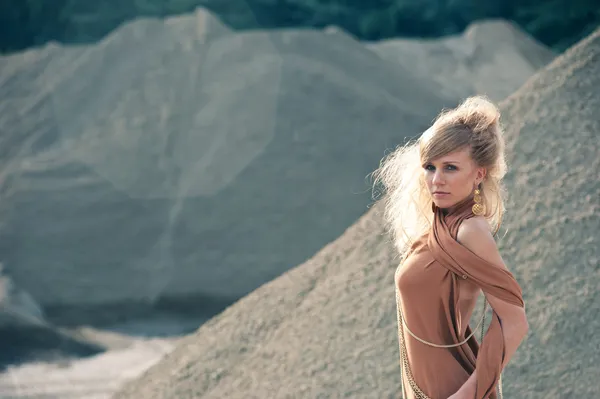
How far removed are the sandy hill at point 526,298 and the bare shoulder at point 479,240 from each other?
1.84 m

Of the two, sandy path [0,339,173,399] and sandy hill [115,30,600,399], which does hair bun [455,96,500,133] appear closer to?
sandy hill [115,30,600,399]

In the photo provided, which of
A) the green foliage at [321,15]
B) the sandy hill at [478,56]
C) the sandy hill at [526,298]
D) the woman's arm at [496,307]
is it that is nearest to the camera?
the woman's arm at [496,307]

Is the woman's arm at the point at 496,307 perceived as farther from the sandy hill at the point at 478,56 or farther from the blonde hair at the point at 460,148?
the sandy hill at the point at 478,56

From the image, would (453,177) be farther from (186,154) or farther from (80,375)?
(186,154)

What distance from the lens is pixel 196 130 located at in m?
10.9

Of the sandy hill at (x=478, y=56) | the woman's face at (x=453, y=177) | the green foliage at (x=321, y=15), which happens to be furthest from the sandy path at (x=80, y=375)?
the sandy hill at (x=478, y=56)

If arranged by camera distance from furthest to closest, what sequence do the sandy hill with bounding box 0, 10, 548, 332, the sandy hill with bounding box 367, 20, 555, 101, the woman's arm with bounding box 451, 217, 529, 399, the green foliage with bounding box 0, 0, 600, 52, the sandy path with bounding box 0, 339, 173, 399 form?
the sandy hill with bounding box 367, 20, 555, 101
the green foliage with bounding box 0, 0, 600, 52
the sandy hill with bounding box 0, 10, 548, 332
the sandy path with bounding box 0, 339, 173, 399
the woman's arm with bounding box 451, 217, 529, 399

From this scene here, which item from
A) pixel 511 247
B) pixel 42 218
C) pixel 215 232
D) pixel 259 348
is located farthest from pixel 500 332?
pixel 42 218

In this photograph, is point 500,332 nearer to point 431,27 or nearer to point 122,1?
point 122,1

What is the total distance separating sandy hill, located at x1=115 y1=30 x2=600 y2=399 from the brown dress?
5.58ft

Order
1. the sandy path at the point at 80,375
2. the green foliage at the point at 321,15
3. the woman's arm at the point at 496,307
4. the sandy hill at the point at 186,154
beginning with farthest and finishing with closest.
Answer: the green foliage at the point at 321,15 < the sandy hill at the point at 186,154 < the sandy path at the point at 80,375 < the woman's arm at the point at 496,307

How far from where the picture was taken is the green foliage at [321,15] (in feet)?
43.2

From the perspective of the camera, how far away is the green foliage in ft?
43.2

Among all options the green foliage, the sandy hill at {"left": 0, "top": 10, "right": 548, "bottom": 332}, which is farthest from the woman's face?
the green foliage
